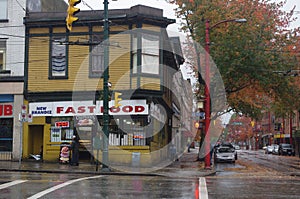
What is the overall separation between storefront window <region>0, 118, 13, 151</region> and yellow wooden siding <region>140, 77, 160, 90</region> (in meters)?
8.50

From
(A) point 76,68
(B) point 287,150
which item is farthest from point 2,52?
(B) point 287,150

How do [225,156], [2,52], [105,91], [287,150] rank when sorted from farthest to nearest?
1. [287,150]
2. [225,156]
3. [2,52]
4. [105,91]

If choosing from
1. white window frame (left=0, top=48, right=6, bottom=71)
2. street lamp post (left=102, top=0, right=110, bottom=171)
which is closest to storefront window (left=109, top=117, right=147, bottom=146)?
street lamp post (left=102, top=0, right=110, bottom=171)

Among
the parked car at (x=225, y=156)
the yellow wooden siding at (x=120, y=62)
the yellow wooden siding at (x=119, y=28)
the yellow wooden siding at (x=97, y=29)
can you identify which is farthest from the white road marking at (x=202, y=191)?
the parked car at (x=225, y=156)

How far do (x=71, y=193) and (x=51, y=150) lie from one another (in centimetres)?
1449

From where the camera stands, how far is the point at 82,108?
26.5 metres

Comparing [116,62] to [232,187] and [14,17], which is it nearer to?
[14,17]

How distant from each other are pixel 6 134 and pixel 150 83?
935cm

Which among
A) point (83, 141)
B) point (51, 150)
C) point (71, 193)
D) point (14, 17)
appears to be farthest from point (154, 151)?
point (71, 193)

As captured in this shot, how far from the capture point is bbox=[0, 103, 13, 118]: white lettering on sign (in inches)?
1079

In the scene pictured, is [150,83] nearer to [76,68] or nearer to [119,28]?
[119,28]

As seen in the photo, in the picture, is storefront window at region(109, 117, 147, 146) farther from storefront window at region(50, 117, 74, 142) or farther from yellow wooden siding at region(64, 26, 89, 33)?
yellow wooden siding at region(64, 26, 89, 33)

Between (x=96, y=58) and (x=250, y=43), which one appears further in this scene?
(x=250, y=43)

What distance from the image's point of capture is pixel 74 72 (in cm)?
2658
